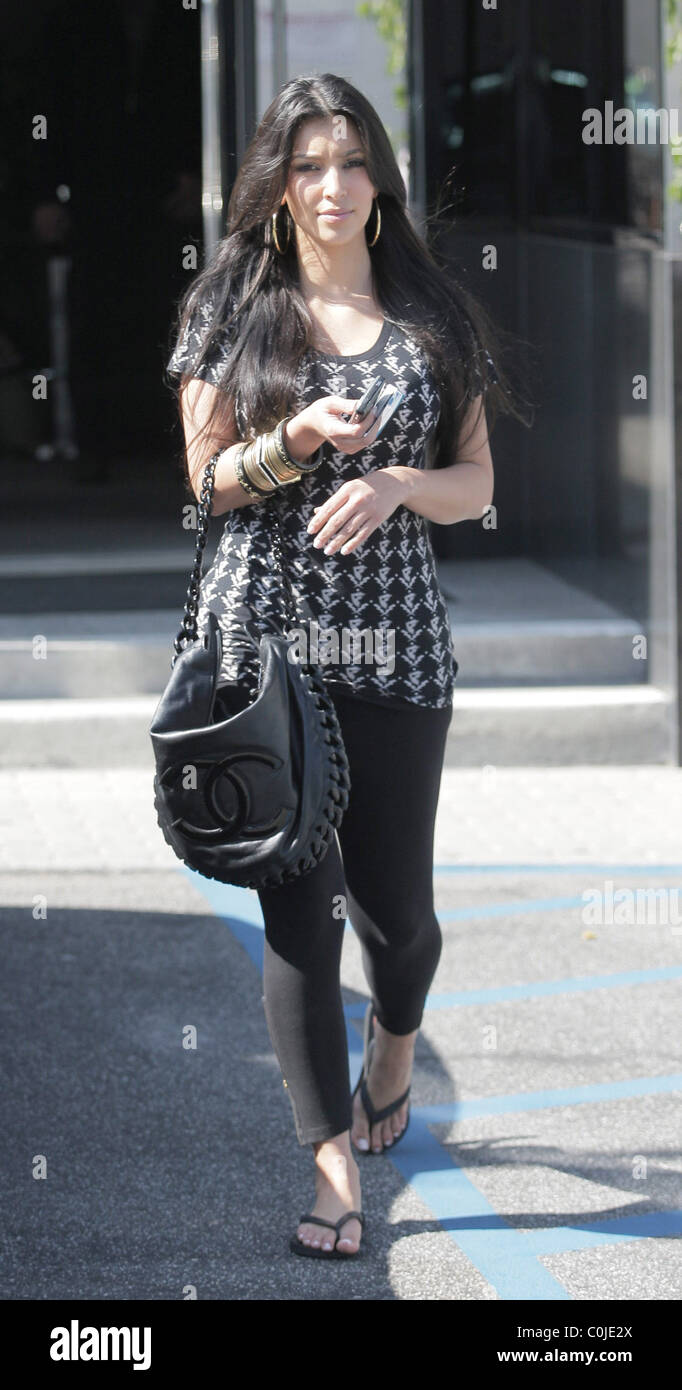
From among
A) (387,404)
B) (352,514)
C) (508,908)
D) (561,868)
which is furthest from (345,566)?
(561,868)

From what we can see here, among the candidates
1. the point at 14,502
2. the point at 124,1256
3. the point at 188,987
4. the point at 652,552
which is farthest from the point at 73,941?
the point at 14,502

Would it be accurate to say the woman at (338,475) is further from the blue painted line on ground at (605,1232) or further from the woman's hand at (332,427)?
the blue painted line on ground at (605,1232)

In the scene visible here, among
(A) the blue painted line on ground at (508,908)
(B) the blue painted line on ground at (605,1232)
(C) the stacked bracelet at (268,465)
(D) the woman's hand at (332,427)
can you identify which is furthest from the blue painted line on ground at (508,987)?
(D) the woman's hand at (332,427)

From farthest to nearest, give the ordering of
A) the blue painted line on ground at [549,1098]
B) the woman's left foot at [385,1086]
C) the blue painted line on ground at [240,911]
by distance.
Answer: the blue painted line on ground at [240,911] → the blue painted line on ground at [549,1098] → the woman's left foot at [385,1086]

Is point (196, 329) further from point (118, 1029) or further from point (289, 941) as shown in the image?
point (118, 1029)

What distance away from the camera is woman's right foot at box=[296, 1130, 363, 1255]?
329cm

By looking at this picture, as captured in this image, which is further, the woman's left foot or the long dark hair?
the woman's left foot

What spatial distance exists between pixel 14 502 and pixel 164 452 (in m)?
0.88

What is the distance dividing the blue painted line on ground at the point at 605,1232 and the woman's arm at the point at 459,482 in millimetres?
1321

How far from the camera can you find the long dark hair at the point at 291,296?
10.3ft

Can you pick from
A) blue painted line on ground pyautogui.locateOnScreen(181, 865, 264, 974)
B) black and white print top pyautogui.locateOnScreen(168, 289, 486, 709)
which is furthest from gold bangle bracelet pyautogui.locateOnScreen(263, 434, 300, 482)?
blue painted line on ground pyautogui.locateOnScreen(181, 865, 264, 974)

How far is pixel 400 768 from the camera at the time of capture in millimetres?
3268

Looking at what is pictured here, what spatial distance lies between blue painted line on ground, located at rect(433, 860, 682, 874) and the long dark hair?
254 centimetres

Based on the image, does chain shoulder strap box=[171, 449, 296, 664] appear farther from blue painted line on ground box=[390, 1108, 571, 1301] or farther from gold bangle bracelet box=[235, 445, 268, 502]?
blue painted line on ground box=[390, 1108, 571, 1301]
